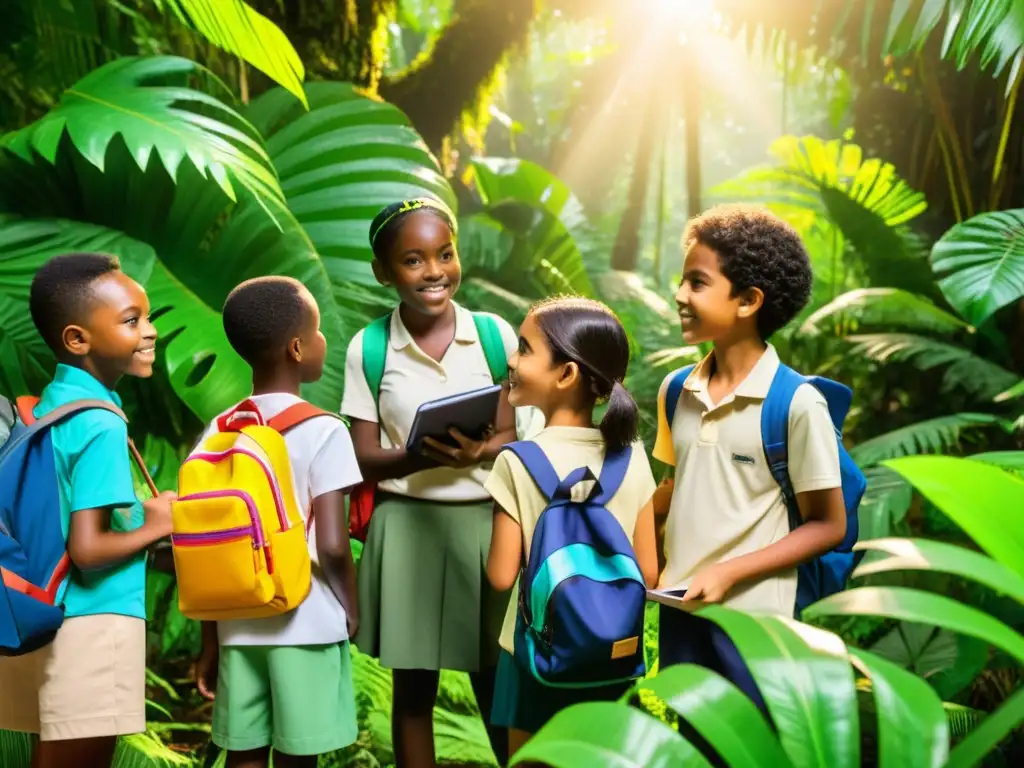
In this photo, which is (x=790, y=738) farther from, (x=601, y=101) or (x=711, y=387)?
(x=601, y=101)

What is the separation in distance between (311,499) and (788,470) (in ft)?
3.16

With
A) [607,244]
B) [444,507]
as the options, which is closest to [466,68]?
[607,244]

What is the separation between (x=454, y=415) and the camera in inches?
80.0

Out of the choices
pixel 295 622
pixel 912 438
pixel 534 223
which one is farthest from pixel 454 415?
pixel 534 223

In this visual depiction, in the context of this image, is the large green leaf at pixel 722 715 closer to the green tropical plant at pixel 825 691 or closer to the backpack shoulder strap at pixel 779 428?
the green tropical plant at pixel 825 691

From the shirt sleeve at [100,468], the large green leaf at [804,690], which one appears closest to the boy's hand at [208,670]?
the shirt sleeve at [100,468]

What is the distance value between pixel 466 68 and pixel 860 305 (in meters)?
2.95

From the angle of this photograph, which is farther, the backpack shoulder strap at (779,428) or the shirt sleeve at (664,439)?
the shirt sleeve at (664,439)

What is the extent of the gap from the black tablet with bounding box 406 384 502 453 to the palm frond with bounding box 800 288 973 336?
3513 mm

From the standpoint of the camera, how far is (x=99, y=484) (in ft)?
6.06

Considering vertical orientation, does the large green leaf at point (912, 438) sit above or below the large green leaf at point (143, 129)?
below

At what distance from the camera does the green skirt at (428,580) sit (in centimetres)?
219

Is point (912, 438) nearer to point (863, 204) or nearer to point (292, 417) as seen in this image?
point (863, 204)

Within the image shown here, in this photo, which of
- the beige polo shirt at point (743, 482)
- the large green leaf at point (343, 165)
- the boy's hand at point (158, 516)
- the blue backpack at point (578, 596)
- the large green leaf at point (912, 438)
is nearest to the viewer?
the blue backpack at point (578, 596)
